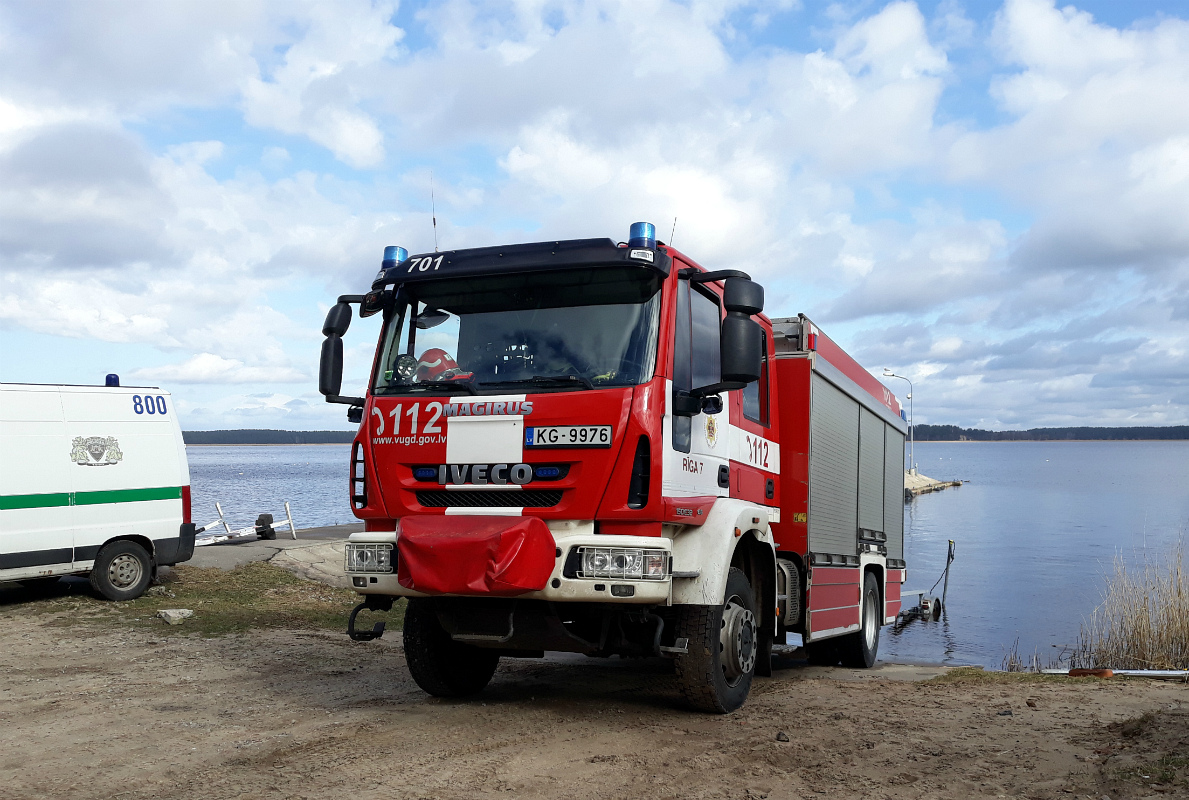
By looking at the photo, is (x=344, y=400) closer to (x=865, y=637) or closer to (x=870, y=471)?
(x=870, y=471)

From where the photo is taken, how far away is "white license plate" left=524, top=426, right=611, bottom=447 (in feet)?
19.4

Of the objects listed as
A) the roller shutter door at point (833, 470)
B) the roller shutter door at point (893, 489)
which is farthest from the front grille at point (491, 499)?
the roller shutter door at point (893, 489)

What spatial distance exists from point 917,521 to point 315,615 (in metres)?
49.9

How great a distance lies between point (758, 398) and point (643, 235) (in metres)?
2.28

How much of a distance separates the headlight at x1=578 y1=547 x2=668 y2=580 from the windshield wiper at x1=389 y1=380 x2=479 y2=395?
4.29 ft

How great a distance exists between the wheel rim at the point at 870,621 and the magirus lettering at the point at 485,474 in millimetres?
6358

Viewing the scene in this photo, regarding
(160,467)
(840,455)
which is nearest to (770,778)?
(840,455)

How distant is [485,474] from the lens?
6.20m

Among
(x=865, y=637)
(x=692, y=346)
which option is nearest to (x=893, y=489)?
(x=865, y=637)

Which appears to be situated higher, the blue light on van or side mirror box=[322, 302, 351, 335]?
the blue light on van

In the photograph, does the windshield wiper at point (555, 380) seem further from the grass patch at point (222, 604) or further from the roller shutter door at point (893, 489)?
the roller shutter door at point (893, 489)

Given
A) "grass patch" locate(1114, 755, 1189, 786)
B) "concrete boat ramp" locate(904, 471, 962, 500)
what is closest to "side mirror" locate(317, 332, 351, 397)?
"grass patch" locate(1114, 755, 1189, 786)

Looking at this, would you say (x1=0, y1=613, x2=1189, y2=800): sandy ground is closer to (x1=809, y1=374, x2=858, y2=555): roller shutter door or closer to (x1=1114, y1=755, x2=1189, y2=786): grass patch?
(x1=1114, y1=755, x2=1189, y2=786): grass patch

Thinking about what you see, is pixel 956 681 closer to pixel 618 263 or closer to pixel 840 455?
pixel 840 455
